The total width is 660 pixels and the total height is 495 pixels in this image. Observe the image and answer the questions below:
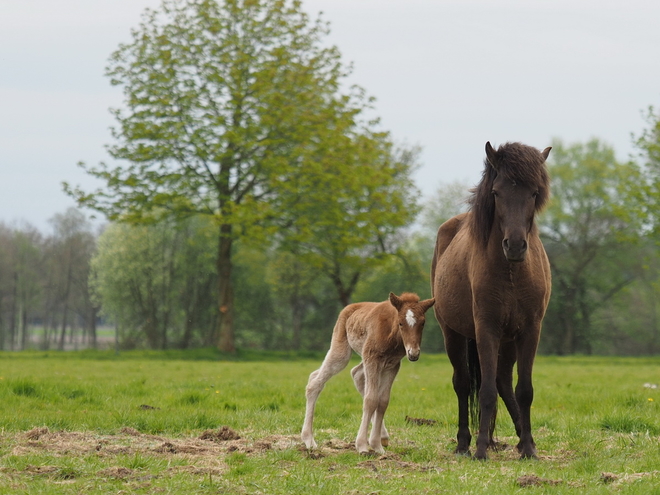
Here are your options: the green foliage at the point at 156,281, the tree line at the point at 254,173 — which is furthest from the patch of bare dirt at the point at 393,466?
the green foliage at the point at 156,281

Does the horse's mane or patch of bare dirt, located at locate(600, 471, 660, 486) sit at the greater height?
the horse's mane

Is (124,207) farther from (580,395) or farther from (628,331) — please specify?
(628,331)

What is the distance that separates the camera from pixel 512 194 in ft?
20.7

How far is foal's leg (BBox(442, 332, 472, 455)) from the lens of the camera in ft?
24.1

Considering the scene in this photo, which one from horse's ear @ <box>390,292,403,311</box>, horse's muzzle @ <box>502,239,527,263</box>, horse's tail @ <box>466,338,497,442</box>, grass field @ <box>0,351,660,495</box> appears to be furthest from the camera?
horse's tail @ <box>466,338,497,442</box>

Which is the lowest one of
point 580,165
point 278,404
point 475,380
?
point 278,404

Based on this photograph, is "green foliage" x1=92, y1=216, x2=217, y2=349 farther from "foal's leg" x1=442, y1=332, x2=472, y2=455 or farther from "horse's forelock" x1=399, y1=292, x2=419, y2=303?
"horse's forelock" x1=399, y1=292, x2=419, y2=303

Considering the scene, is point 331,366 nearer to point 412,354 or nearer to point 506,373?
point 412,354

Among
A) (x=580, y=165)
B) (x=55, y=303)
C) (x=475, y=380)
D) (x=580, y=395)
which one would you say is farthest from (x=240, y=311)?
(x=475, y=380)

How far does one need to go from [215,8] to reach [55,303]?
28828mm

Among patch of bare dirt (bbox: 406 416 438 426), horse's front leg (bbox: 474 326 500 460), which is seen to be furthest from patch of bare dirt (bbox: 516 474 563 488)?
patch of bare dirt (bbox: 406 416 438 426)

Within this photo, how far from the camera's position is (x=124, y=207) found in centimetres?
2856

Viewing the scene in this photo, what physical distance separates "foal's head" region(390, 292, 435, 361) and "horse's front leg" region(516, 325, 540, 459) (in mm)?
925

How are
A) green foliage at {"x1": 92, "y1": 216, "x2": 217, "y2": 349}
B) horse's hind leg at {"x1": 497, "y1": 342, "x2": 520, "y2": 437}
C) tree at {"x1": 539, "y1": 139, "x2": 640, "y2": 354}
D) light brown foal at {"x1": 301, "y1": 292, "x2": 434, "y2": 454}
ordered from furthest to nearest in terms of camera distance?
tree at {"x1": 539, "y1": 139, "x2": 640, "y2": 354} < green foliage at {"x1": 92, "y1": 216, "x2": 217, "y2": 349} < horse's hind leg at {"x1": 497, "y1": 342, "x2": 520, "y2": 437} < light brown foal at {"x1": 301, "y1": 292, "x2": 434, "y2": 454}
